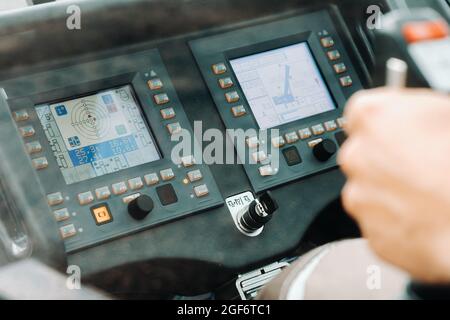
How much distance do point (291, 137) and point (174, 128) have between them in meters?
0.26

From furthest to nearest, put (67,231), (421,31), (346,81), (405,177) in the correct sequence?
(346,81) → (67,231) → (421,31) → (405,177)

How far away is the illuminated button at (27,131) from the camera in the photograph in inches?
49.8

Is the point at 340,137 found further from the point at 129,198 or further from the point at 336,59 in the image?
the point at 129,198

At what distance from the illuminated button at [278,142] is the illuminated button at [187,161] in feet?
0.62

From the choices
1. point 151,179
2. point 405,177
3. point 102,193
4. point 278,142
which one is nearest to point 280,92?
point 278,142

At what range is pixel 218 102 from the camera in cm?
144

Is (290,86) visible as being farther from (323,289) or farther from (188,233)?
(323,289)

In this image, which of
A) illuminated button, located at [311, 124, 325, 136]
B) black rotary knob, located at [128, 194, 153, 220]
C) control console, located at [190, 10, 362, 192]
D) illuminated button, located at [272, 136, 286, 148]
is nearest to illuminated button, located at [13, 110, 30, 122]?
black rotary knob, located at [128, 194, 153, 220]

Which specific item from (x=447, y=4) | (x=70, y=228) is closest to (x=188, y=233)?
(x=70, y=228)

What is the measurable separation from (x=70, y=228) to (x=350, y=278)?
0.59 meters

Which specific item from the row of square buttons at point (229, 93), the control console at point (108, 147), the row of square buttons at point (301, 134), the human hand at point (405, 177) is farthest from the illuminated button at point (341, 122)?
the human hand at point (405, 177)

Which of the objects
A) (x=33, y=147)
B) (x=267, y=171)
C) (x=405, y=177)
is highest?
(x=33, y=147)

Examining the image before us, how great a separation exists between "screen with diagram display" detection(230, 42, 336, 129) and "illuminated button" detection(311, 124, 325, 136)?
32 mm

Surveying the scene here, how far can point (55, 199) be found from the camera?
1.24m
